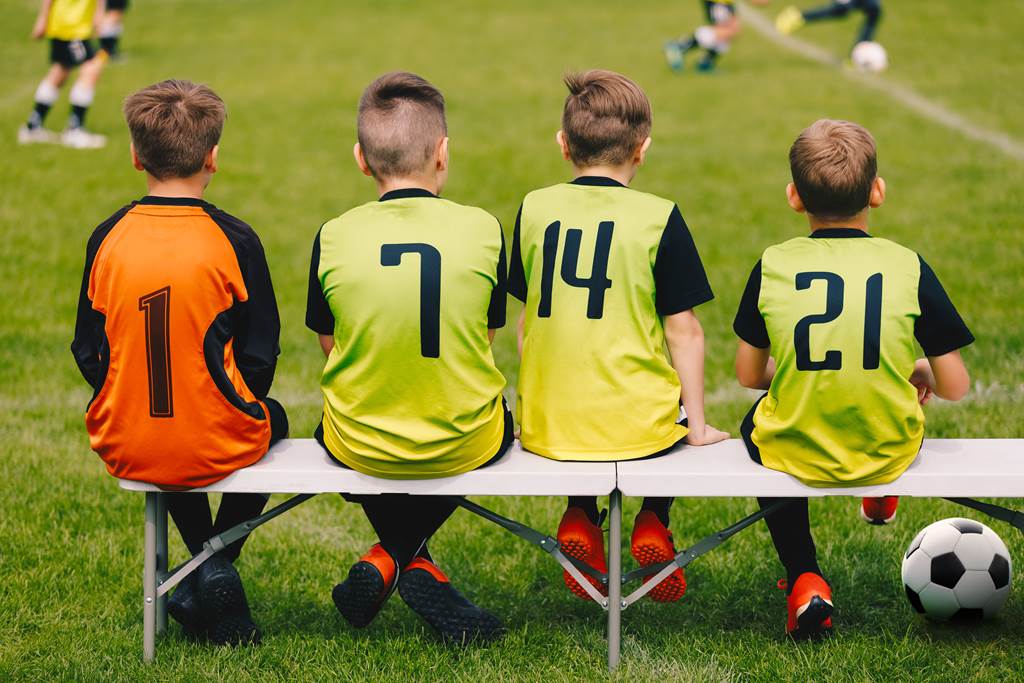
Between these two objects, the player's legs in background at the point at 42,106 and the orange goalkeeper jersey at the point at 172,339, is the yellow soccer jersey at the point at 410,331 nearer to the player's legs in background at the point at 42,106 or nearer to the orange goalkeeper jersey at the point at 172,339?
the orange goalkeeper jersey at the point at 172,339

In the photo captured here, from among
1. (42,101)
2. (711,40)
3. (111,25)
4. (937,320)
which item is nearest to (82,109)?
(42,101)

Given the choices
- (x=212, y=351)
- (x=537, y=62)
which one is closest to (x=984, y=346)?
(x=212, y=351)

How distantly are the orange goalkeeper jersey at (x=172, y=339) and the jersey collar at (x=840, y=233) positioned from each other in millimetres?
1639

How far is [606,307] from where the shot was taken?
3559 millimetres

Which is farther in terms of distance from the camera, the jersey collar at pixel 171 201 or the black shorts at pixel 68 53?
the black shorts at pixel 68 53

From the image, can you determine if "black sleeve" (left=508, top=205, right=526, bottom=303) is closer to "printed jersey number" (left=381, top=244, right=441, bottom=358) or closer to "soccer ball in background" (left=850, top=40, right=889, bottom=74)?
"printed jersey number" (left=381, top=244, right=441, bottom=358)

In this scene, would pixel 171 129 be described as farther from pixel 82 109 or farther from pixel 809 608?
pixel 82 109

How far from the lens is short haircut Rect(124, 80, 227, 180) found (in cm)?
354

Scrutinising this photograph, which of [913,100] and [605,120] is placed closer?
[605,120]

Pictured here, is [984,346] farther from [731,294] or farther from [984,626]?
[984,626]

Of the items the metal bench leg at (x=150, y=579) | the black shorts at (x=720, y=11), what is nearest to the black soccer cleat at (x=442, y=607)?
the metal bench leg at (x=150, y=579)

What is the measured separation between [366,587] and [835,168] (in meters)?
1.78

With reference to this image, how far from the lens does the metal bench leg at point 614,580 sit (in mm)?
3520

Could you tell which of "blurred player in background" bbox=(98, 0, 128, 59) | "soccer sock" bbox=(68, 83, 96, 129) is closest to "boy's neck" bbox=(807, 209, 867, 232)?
"soccer sock" bbox=(68, 83, 96, 129)
